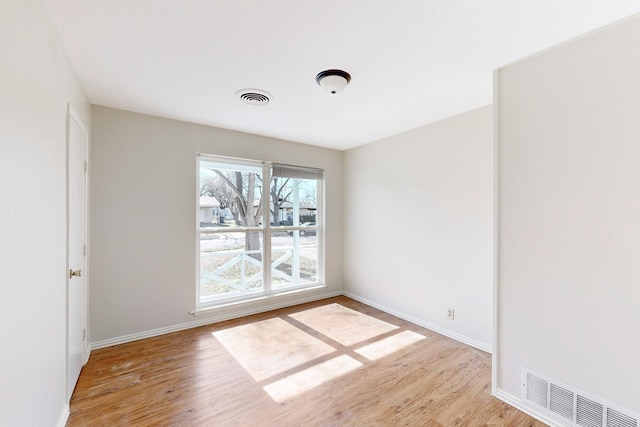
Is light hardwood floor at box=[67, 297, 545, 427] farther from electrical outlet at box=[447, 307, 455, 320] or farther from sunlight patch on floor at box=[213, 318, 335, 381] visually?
electrical outlet at box=[447, 307, 455, 320]

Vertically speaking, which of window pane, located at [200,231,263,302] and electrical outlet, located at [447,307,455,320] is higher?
window pane, located at [200,231,263,302]

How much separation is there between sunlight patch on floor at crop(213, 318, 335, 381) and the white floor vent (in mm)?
1607

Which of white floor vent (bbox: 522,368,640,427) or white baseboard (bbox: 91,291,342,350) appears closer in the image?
white floor vent (bbox: 522,368,640,427)

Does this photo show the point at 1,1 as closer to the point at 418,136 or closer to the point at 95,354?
the point at 95,354

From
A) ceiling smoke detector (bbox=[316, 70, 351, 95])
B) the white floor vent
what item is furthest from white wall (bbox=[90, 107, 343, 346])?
the white floor vent

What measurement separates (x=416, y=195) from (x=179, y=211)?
2.88 metres

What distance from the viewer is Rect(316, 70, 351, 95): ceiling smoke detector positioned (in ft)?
6.84

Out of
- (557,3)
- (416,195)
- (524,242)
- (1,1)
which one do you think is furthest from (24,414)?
(416,195)

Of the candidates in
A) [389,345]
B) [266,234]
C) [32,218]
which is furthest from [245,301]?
[32,218]

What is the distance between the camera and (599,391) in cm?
162

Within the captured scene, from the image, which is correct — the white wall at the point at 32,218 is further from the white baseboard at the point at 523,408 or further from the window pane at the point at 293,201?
the white baseboard at the point at 523,408

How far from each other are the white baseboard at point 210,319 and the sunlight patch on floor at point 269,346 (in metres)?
0.33

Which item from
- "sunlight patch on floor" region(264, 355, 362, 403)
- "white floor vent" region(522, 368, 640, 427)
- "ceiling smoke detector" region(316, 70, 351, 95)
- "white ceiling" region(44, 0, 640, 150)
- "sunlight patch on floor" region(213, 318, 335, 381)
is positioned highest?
"white ceiling" region(44, 0, 640, 150)

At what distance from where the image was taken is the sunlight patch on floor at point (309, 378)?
210cm
